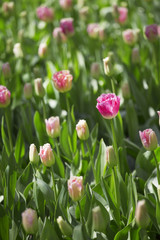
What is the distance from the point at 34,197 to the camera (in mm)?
1354

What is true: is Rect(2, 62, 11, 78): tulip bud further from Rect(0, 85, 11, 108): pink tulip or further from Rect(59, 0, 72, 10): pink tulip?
Rect(59, 0, 72, 10): pink tulip

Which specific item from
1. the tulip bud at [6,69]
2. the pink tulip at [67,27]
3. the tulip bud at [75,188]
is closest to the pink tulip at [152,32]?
the pink tulip at [67,27]

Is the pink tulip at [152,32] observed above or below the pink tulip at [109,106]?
below

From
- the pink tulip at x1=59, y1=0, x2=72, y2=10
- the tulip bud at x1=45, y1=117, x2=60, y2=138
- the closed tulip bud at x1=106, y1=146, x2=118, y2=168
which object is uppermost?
the tulip bud at x1=45, y1=117, x2=60, y2=138

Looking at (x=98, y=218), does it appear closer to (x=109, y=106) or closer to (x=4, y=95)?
(x=109, y=106)

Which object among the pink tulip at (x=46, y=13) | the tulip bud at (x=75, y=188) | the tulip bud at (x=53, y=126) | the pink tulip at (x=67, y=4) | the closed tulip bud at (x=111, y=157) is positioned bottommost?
the pink tulip at (x=67, y=4)

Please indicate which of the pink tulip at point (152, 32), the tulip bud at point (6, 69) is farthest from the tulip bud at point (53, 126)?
the pink tulip at point (152, 32)

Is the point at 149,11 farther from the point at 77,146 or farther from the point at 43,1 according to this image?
the point at 77,146

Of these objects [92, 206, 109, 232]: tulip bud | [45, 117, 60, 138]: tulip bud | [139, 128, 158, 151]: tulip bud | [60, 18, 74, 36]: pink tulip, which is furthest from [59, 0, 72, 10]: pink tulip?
[92, 206, 109, 232]: tulip bud

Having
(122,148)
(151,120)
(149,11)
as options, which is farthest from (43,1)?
(122,148)

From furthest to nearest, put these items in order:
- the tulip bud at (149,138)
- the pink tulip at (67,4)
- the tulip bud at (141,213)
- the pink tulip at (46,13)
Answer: the pink tulip at (67,4), the pink tulip at (46,13), the tulip bud at (149,138), the tulip bud at (141,213)

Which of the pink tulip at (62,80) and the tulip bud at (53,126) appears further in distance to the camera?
the pink tulip at (62,80)

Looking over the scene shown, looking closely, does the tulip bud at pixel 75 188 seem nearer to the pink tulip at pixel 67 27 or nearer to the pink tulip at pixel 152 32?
the pink tulip at pixel 152 32

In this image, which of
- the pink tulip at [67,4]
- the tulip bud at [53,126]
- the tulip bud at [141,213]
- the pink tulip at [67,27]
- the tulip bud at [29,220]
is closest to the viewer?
the tulip bud at [141,213]
